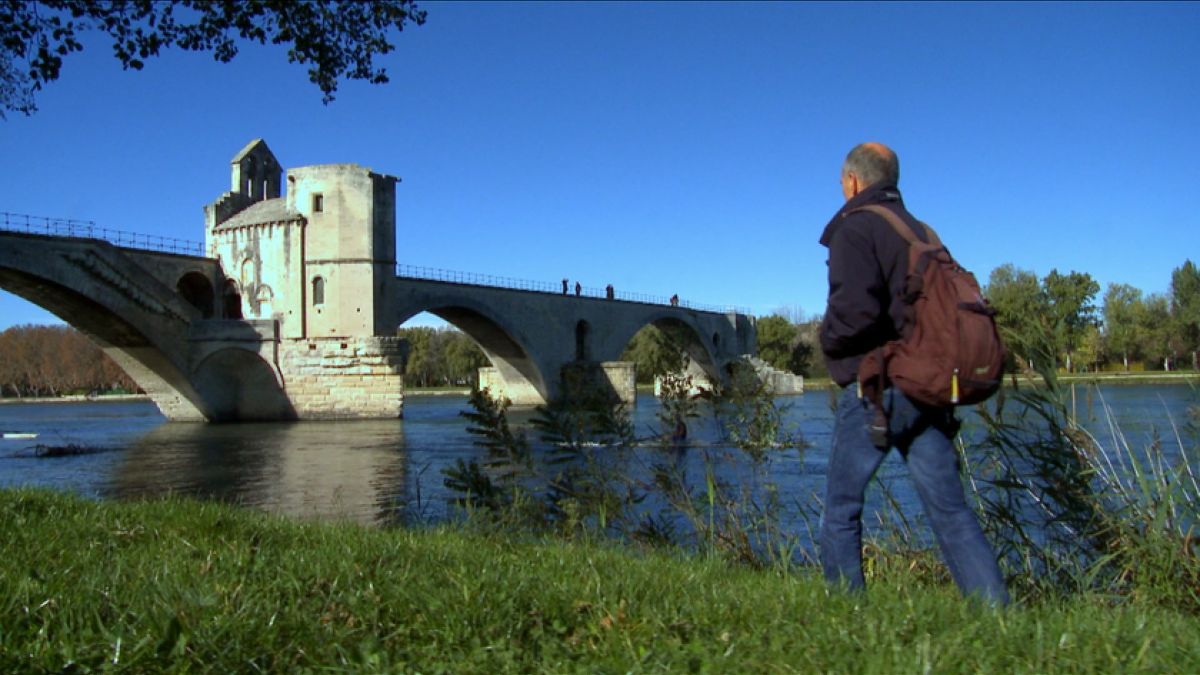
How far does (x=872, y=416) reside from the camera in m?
3.22

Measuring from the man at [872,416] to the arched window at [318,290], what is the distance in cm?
3404

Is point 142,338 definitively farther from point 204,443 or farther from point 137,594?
point 137,594

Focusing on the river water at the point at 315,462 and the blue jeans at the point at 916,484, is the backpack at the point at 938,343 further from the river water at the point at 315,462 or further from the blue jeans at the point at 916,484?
the river water at the point at 315,462

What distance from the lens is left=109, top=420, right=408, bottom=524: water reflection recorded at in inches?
530

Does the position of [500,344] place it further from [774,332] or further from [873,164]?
[873,164]

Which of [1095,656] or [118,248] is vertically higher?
[118,248]

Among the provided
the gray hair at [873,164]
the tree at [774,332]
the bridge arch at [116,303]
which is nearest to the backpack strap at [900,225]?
the gray hair at [873,164]

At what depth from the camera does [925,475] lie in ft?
10.6

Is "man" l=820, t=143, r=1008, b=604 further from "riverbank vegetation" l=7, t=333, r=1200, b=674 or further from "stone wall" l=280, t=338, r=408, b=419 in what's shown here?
"stone wall" l=280, t=338, r=408, b=419

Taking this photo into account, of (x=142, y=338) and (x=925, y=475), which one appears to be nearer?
(x=925, y=475)

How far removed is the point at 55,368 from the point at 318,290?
1831 inches

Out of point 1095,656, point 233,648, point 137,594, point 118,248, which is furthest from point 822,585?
point 118,248

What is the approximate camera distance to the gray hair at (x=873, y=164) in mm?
3383

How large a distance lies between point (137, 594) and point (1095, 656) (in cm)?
263
